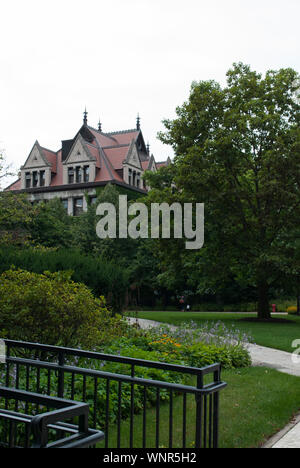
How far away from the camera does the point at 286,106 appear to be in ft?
79.6

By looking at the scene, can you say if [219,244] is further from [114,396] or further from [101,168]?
[101,168]

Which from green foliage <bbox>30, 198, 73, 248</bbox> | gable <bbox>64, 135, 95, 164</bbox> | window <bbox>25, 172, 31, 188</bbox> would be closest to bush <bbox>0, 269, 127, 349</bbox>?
Result: green foliage <bbox>30, 198, 73, 248</bbox>

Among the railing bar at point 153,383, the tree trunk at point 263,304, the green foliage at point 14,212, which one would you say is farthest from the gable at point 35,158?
the railing bar at point 153,383

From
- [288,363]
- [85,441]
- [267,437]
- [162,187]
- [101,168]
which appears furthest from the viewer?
[101,168]

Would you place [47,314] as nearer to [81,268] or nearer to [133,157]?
[81,268]

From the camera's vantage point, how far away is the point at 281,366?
10.4 meters

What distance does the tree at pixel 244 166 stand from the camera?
22.8 metres

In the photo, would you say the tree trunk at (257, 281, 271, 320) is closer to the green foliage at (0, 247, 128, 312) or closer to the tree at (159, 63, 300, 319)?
the tree at (159, 63, 300, 319)

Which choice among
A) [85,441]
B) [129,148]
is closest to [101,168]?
[129,148]

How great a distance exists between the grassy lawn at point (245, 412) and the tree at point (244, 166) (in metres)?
14.1

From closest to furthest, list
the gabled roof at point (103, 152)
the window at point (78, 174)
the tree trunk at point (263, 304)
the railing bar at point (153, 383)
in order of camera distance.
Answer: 1. the railing bar at point (153, 383)
2. the tree trunk at point (263, 304)
3. the gabled roof at point (103, 152)
4. the window at point (78, 174)

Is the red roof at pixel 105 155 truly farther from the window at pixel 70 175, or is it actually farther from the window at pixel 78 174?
the window at pixel 78 174

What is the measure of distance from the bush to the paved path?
371 centimetres

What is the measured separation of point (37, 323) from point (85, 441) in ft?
20.3
